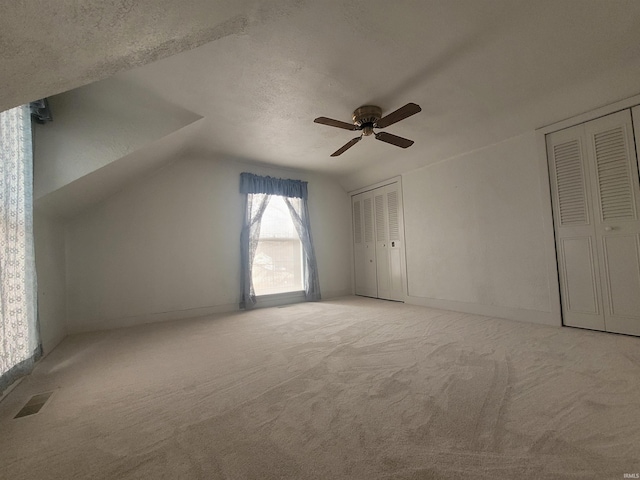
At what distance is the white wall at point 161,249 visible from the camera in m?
3.29

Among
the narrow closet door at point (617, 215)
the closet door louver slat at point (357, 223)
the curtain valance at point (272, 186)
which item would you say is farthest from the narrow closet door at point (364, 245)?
the narrow closet door at point (617, 215)

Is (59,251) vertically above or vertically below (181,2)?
below

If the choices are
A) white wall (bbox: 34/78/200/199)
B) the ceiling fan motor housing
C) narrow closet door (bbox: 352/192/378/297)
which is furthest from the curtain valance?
the ceiling fan motor housing

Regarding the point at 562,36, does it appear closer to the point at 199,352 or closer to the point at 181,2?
the point at 181,2

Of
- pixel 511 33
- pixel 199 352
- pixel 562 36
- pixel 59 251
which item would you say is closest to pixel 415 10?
pixel 511 33

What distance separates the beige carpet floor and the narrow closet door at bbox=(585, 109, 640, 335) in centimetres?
33

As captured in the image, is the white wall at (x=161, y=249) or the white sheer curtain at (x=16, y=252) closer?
the white sheer curtain at (x=16, y=252)

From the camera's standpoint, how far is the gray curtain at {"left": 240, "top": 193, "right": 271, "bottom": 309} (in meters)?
4.29

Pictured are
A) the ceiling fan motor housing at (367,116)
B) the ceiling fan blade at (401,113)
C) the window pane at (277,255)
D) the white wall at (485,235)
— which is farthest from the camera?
the window pane at (277,255)

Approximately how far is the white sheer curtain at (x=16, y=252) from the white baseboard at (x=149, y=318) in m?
1.35

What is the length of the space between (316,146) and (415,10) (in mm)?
2269

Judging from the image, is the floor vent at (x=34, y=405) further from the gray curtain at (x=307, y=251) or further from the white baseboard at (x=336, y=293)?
the white baseboard at (x=336, y=293)

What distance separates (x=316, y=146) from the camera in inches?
151

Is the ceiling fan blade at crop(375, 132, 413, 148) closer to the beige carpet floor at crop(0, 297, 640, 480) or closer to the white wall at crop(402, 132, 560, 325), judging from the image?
the white wall at crop(402, 132, 560, 325)
